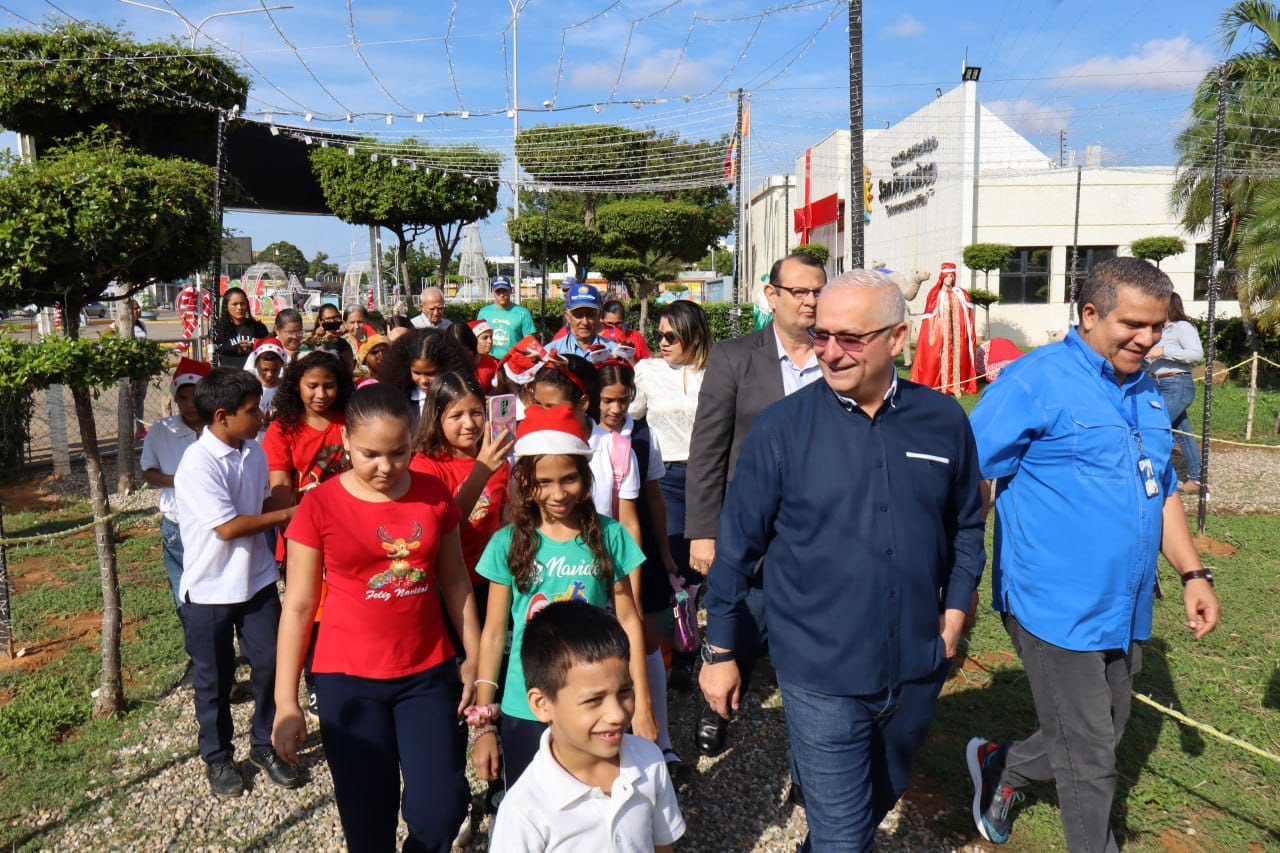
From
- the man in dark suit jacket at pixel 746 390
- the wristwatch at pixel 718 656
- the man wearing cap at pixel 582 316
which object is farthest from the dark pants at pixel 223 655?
the man wearing cap at pixel 582 316

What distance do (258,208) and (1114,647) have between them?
25.8 m

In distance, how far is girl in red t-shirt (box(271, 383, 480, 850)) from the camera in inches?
107

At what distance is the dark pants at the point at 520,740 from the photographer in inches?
106

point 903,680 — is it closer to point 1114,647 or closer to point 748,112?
point 1114,647

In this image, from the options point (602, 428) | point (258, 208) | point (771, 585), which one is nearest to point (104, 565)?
point (602, 428)

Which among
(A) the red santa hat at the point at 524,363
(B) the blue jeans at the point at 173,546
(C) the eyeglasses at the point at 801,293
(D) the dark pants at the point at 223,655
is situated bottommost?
(D) the dark pants at the point at 223,655

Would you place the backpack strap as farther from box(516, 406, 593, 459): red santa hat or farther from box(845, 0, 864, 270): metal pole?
box(845, 0, 864, 270): metal pole

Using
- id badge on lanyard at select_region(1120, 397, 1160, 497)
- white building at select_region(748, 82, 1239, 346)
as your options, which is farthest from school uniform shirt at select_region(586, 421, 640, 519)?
white building at select_region(748, 82, 1239, 346)

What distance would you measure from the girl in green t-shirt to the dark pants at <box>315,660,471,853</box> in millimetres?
126

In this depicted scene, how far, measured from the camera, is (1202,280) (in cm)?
2484

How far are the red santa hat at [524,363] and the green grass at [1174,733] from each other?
2.39 meters

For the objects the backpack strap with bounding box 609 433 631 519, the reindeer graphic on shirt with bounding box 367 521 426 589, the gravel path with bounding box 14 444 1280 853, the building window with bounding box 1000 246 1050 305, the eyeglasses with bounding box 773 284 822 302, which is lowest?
the gravel path with bounding box 14 444 1280 853

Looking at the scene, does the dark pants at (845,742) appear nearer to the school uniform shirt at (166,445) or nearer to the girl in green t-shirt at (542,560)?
the girl in green t-shirt at (542,560)

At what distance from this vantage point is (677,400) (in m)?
4.96
